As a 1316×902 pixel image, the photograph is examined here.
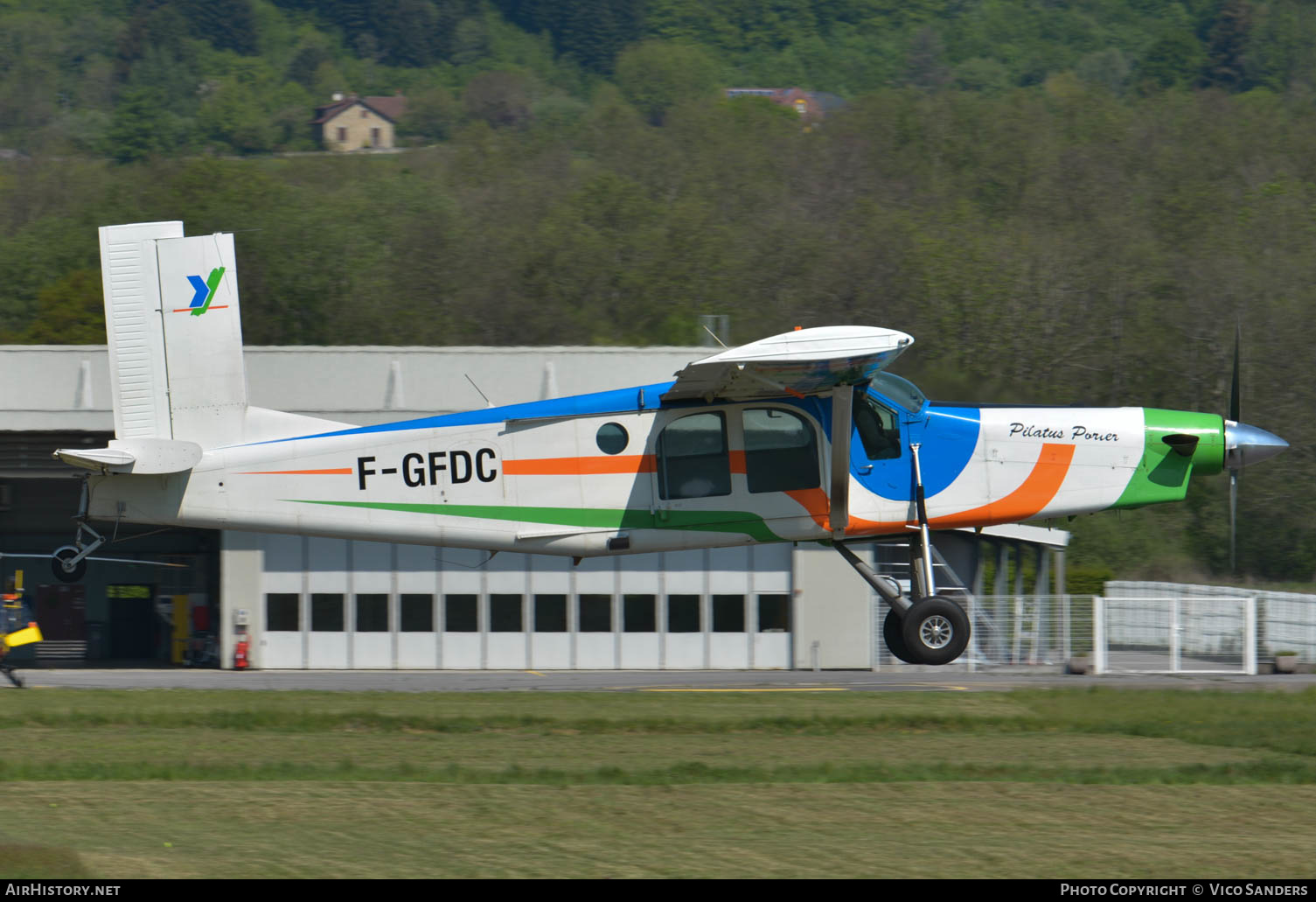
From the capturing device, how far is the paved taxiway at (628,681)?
2509 centimetres

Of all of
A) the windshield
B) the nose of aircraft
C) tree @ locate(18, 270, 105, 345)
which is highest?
tree @ locate(18, 270, 105, 345)

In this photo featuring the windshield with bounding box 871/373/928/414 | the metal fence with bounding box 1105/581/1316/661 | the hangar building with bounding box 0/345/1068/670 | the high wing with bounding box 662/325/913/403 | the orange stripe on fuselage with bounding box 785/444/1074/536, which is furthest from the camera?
the metal fence with bounding box 1105/581/1316/661

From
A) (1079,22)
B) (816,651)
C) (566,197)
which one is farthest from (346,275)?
(1079,22)

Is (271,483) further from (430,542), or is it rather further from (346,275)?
(346,275)

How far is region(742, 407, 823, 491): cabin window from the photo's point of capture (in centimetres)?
1267

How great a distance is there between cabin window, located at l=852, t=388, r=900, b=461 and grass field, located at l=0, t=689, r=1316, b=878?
2.81m

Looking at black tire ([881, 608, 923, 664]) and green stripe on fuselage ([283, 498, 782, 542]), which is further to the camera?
black tire ([881, 608, 923, 664])

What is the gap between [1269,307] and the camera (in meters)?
46.5

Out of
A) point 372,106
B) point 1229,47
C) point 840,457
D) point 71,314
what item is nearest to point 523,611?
point 840,457

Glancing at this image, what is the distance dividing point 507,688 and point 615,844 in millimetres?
14884

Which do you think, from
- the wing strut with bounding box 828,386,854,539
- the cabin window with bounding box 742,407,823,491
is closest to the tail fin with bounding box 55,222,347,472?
the cabin window with bounding box 742,407,823,491

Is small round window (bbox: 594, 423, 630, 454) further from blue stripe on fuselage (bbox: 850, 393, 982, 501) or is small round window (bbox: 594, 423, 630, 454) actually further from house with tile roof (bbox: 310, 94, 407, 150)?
house with tile roof (bbox: 310, 94, 407, 150)

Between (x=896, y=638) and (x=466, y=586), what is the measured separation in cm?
1927
